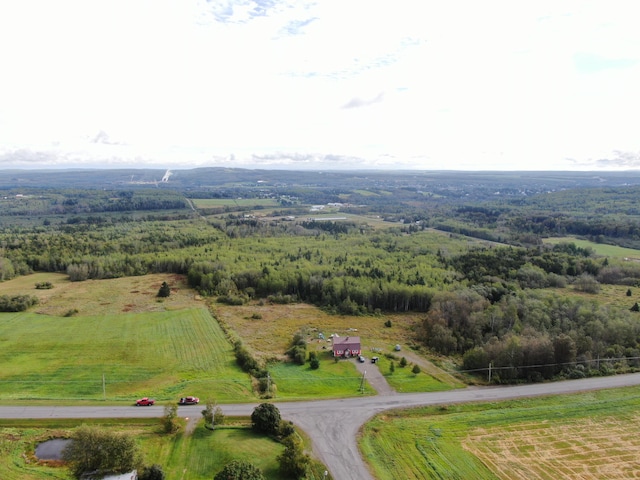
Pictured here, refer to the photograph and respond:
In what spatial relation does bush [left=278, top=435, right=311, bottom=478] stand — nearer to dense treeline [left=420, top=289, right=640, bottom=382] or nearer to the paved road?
the paved road

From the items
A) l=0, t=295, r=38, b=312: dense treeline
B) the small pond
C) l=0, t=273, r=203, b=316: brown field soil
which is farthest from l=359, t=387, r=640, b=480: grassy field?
l=0, t=295, r=38, b=312: dense treeline

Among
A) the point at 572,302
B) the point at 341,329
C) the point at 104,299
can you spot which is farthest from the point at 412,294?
the point at 104,299

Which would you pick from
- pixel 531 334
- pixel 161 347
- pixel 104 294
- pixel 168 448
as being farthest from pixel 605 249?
pixel 104 294

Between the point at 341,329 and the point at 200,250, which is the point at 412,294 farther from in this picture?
the point at 200,250

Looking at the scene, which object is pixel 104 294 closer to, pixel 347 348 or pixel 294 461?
pixel 347 348

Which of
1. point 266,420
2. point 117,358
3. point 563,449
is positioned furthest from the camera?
point 117,358

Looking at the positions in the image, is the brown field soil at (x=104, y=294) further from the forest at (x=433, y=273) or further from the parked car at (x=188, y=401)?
the parked car at (x=188, y=401)

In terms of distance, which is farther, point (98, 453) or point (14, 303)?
point (14, 303)
